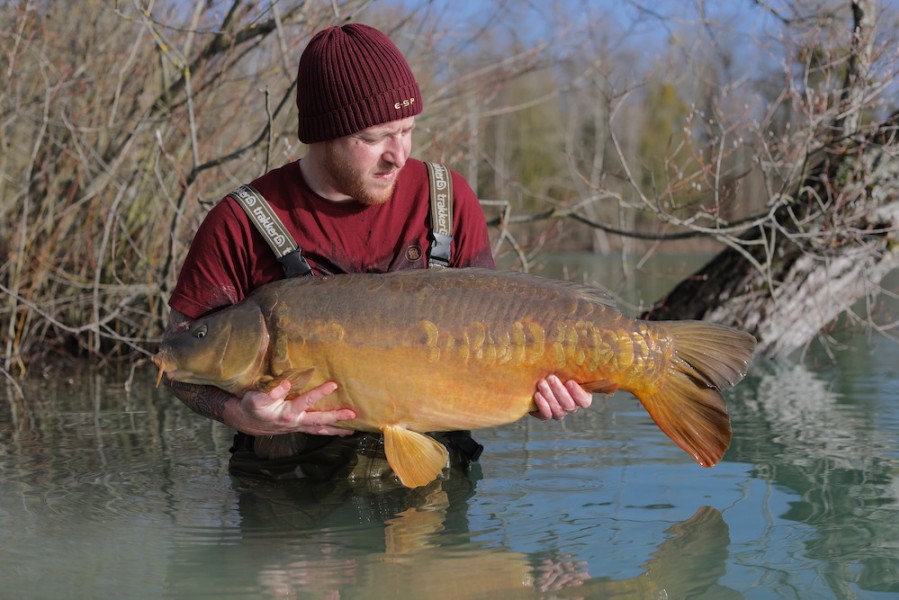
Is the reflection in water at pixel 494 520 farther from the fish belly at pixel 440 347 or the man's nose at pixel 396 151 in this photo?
the man's nose at pixel 396 151

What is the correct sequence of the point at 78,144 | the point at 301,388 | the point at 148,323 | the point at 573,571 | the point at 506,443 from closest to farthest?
the point at 573,571 → the point at 301,388 → the point at 506,443 → the point at 78,144 → the point at 148,323

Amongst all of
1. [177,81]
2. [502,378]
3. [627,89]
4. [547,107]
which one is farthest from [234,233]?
[547,107]

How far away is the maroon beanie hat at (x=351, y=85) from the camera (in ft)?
12.1

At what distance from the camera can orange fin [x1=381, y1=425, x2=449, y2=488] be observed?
11.4 feet

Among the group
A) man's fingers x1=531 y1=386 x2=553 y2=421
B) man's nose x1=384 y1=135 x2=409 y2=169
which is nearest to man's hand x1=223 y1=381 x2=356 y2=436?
man's fingers x1=531 y1=386 x2=553 y2=421

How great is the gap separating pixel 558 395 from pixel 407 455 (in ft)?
1.71

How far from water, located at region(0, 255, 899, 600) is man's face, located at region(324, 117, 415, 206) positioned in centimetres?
113

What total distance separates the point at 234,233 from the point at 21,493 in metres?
1.27

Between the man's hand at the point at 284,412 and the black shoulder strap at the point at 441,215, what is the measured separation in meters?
0.70

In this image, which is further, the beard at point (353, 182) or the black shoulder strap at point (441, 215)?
the black shoulder strap at point (441, 215)

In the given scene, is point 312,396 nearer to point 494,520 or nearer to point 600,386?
point 494,520

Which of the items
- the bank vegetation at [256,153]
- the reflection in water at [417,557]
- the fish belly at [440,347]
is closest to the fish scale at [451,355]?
the fish belly at [440,347]

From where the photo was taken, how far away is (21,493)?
402 cm

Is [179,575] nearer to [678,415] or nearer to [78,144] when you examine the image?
Answer: [678,415]
